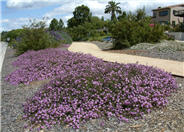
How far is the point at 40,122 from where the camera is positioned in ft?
12.6

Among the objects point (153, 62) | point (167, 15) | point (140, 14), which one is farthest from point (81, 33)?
point (153, 62)

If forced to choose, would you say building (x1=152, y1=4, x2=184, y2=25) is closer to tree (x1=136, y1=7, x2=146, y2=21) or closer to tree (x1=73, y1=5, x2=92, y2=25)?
tree (x1=73, y1=5, x2=92, y2=25)

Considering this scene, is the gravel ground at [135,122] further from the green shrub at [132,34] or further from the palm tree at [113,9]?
the palm tree at [113,9]

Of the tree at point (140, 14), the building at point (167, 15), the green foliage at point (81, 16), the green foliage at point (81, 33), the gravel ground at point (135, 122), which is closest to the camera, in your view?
the gravel ground at point (135, 122)

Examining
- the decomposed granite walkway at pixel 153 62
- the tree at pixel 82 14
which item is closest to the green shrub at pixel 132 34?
the decomposed granite walkway at pixel 153 62

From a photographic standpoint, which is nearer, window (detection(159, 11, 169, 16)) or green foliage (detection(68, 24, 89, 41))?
green foliage (detection(68, 24, 89, 41))

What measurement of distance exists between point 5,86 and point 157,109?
4553 millimetres

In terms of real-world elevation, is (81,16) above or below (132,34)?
above

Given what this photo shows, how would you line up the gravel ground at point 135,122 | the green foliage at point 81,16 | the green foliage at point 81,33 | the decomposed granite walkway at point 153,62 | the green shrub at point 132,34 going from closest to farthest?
1. the gravel ground at point 135,122
2. the decomposed granite walkway at point 153,62
3. the green shrub at point 132,34
4. the green foliage at point 81,33
5. the green foliage at point 81,16

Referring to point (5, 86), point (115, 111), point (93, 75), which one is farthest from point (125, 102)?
point (5, 86)

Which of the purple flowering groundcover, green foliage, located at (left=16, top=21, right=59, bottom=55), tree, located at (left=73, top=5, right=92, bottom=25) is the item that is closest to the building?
tree, located at (left=73, top=5, right=92, bottom=25)

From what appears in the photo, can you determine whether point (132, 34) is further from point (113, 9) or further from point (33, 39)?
point (113, 9)

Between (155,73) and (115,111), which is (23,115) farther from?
(155,73)

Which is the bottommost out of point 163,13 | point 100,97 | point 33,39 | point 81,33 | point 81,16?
point 100,97
